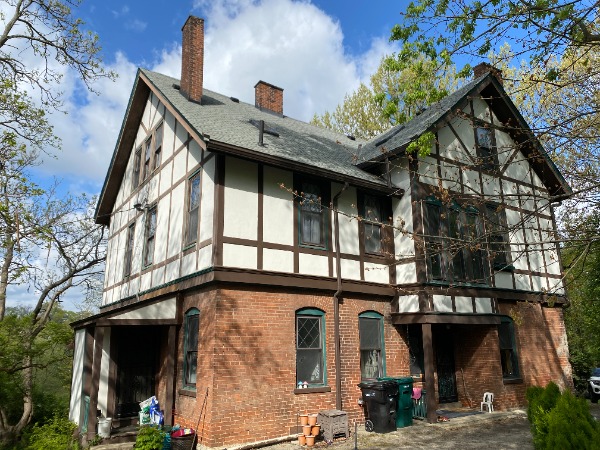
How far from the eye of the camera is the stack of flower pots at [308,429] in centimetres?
980

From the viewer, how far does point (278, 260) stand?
36.5 feet

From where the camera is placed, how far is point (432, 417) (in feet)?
38.6

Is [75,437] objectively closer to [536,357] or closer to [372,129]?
[536,357]

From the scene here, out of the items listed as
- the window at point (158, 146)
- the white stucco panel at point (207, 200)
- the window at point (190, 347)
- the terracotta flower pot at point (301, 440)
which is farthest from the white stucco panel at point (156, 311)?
the window at point (158, 146)

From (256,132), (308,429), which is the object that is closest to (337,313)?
(308,429)

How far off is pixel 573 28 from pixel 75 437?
1353 cm

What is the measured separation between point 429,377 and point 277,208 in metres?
6.02

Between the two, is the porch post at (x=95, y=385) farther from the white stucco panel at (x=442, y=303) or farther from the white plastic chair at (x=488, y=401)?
the white plastic chair at (x=488, y=401)

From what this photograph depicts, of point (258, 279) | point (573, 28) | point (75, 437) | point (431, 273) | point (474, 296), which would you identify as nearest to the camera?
point (573, 28)

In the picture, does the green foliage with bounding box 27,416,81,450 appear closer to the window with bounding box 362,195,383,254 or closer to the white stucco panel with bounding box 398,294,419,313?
the white stucco panel with bounding box 398,294,419,313

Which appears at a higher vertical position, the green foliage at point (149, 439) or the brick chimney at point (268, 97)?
the brick chimney at point (268, 97)

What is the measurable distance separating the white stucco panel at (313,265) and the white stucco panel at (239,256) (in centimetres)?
133

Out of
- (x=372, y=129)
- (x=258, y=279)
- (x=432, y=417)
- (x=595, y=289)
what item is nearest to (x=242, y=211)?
(x=258, y=279)

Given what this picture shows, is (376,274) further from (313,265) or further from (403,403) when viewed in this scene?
(403,403)
